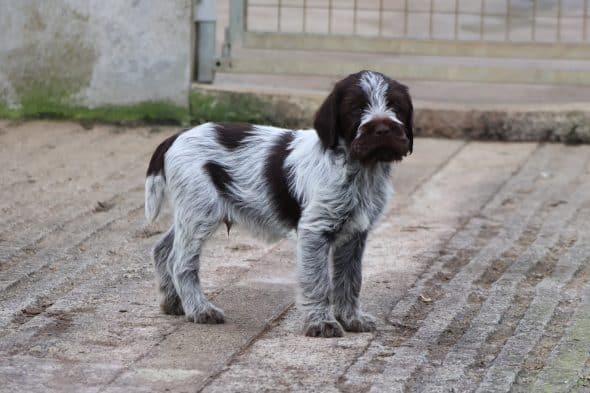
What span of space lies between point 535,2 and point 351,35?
1.66 meters

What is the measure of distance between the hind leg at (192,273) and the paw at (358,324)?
652 millimetres

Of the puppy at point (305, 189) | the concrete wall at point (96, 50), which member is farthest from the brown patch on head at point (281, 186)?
the concrete wall at point (96, 50)

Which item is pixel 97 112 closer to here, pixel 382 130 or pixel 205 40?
pixel 205 40

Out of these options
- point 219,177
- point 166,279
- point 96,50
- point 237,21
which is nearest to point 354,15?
point 237,21

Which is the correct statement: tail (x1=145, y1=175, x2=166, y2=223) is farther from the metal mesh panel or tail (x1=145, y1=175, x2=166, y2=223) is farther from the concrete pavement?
the metal mesh panel

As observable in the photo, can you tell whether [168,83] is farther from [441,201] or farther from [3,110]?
[441,201]

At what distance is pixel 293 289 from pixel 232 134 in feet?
3.57

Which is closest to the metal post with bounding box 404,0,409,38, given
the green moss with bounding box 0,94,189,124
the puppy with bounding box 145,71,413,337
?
the green moss with bounding box 0,94,189,124

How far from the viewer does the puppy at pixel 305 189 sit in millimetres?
6668

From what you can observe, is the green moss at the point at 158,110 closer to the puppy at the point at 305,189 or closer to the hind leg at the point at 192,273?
the puppy at the point at 305,189

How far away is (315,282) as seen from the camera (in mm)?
6859

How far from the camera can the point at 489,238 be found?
9.12 m

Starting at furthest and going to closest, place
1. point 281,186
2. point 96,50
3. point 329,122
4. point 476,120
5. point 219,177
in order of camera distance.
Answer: point 96,50 < point 476,120 < point 219,177 < point 281,186 < point 329,122

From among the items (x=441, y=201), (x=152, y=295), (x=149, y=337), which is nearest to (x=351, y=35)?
(x=441, y=201)
